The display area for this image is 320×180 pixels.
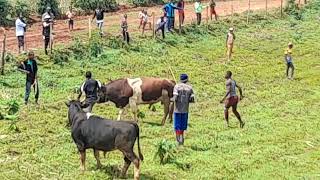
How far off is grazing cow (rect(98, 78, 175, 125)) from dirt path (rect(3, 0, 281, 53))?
9.83 m

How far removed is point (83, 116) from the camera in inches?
628

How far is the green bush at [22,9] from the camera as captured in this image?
38.4 metres

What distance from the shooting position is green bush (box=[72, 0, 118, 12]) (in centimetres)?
4206

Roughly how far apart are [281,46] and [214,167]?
22.4 metres

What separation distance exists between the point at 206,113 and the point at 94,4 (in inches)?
800

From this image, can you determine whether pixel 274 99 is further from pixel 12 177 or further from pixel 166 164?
pixel 12 177

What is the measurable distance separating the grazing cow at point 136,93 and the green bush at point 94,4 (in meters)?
20.6

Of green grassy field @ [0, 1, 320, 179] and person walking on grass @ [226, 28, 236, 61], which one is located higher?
person walking on grass @ [226, 28, 236, 61]

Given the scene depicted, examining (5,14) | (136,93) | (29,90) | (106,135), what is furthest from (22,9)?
(106,135)

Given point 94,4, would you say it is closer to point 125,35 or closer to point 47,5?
point 47,5

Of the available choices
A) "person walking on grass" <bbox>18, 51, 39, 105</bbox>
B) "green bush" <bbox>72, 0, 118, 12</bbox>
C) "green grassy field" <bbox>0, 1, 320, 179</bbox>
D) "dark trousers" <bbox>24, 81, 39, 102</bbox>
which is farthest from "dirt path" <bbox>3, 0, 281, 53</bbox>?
"person walking on grass" <bbox>18, 51, 39, 105</bbox>

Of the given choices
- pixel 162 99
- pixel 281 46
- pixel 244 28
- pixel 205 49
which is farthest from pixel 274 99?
pixel 244 28

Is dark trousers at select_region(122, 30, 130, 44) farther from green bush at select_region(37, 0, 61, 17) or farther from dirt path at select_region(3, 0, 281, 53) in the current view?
green bush at select_region(37, 0, 61, 17)

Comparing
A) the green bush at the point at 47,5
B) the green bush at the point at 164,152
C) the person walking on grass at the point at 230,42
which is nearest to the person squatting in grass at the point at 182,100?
the green bush at the point at 164,152
